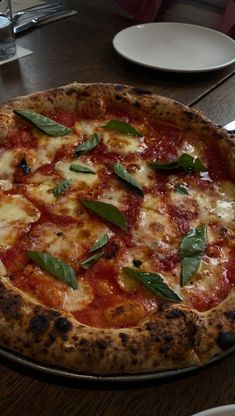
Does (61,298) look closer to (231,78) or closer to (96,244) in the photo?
(96,244)

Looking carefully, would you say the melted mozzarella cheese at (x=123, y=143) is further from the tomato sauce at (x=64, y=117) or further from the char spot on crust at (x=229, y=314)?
the char spot on crust at (x=229, y=314)

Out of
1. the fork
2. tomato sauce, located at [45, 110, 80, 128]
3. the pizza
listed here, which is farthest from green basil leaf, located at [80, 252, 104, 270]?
the fork

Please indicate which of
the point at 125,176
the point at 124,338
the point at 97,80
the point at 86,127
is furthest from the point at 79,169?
the point at 97,80

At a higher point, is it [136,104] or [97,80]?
[136,104]

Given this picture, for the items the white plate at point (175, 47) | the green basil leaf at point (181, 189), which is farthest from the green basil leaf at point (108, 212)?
the white plate at point (175, 47)

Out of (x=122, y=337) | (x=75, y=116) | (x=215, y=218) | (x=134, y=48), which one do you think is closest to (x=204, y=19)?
(x=134, y=48)

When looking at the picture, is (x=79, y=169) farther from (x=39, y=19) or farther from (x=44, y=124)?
(x=39, y=19)
